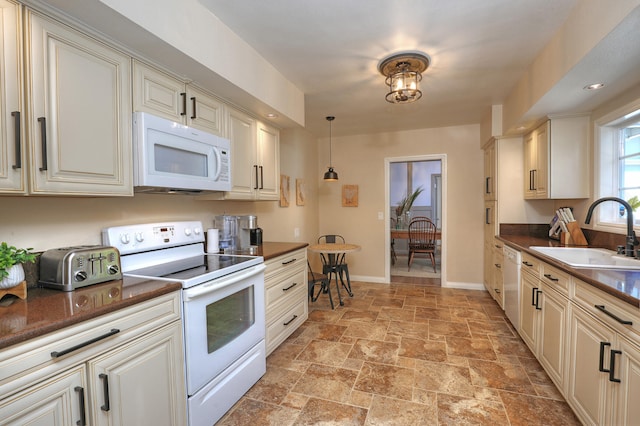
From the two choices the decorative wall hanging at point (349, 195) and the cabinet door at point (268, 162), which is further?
the decorative wall hanging at point (349, 195)

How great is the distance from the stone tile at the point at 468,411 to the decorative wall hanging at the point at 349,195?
3.30 m

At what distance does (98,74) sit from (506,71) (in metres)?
2.95

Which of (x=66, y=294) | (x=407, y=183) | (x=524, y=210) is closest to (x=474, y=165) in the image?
(x=524, y=210)

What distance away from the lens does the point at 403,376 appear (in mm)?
2186

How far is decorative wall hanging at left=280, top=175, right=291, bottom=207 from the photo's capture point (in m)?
3.86

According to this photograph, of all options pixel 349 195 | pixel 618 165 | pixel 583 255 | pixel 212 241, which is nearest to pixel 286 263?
pixel 212 241

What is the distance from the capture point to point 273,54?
2.32m

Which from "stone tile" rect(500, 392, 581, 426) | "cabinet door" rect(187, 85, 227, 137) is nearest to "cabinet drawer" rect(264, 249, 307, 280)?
"cabinet door" rect(187, 85, 227, 137)

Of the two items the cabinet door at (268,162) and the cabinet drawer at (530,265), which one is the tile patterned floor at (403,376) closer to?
the cabinet drawer at (530,265)

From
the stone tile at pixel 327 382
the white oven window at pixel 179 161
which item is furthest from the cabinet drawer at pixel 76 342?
the stone tile at pixel 327 382

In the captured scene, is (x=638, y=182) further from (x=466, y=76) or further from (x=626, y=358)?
(x=626, y=358)

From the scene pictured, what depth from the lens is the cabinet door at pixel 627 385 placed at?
1.23 meters

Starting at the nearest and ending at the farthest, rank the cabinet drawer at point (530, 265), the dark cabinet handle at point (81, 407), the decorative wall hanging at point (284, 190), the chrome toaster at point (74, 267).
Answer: the dark cabinet handle at point (81, 407) → the chrome toaster at point (74, 267) → the cabinet drawer at point (530, 265) → the decorative wall hanging at point (284, 190)

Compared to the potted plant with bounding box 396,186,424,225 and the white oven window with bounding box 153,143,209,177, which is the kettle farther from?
the potted plant with bounding box 396,186,424,225
